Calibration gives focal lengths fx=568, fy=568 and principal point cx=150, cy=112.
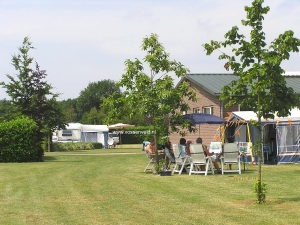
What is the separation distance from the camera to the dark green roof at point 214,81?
3077cm

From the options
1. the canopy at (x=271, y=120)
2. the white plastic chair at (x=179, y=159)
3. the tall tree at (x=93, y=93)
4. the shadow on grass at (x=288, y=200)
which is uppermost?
the tall tree at (x=93, y=93)

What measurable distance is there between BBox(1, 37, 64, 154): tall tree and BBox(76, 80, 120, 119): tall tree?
69.7 meters

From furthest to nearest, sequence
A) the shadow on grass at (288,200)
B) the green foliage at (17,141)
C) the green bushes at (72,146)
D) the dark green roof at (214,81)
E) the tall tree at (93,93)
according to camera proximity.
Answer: the tall tree at (93,93), the green bushes at (72,146), the dark green roof at (214,81), the green foliage at (17,141), the shadow on grass at (288,200)

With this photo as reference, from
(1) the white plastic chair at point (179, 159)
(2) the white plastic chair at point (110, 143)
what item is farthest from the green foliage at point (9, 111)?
(2) the white plastic chair at point (110, 143)

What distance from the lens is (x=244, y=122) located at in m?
23.7

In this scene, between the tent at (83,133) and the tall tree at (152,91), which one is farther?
the tent at (83,133)

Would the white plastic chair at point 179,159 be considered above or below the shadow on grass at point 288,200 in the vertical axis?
above

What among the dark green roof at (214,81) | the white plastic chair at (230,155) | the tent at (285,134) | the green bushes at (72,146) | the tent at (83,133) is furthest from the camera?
the tent at (83,133)

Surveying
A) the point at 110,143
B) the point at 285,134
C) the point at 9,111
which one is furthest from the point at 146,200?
the point at 110,143

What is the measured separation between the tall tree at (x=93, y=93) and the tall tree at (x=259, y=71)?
307 ft

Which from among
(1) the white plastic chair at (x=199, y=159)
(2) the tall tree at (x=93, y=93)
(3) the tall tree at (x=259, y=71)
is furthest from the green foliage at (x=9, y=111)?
(2) the tall tree at (x=93, y=93)

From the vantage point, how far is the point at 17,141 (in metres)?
26.7

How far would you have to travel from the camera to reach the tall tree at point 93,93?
104688mm

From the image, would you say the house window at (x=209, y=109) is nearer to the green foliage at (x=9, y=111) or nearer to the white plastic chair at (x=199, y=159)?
the green foliage at (x=9, y=111)
